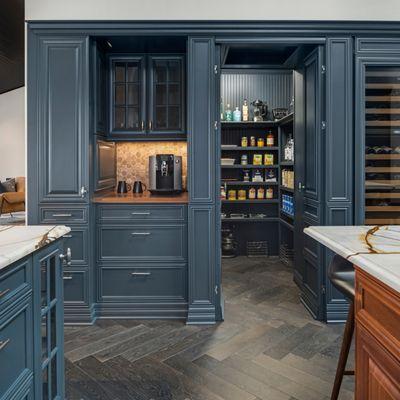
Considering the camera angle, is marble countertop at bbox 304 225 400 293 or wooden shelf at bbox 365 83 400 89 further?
wooden shelf at bbox 365 83 400 89

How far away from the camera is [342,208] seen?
3.16 metres

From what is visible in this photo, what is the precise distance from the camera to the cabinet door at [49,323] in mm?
1548

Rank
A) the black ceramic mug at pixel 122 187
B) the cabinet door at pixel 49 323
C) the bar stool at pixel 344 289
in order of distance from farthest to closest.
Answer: the black ceramic mug at pixel 122 187, the bar stool at pixel 344 289, the cabinet door at pixel 49 323

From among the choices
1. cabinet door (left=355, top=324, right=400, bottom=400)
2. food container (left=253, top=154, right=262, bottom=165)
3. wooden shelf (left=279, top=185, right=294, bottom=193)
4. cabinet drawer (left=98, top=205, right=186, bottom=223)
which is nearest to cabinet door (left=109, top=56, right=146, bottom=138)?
cabinet drawer (left=98, top=205, right=186, bottom=223)

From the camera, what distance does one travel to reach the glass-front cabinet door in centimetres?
320

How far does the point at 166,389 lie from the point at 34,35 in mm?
2765

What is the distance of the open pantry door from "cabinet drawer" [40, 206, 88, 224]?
1.91 metres

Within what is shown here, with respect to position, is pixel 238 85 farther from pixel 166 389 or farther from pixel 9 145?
pixel 9 145

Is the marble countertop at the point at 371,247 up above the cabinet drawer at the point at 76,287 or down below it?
above

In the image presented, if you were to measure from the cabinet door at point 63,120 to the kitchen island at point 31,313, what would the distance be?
1409 mm

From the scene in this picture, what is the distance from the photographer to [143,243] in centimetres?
328

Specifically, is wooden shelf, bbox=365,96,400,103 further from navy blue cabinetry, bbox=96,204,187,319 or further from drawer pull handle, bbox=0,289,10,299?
drawer pull handle, bbox=0,289,10,299

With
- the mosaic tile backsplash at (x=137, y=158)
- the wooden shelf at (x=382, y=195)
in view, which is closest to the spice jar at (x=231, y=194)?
the mosaic tile backsplash at (x=137, y=158)

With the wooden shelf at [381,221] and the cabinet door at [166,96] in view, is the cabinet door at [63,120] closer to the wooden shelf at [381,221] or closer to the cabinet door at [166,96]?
the cabinet door at [166,96]
